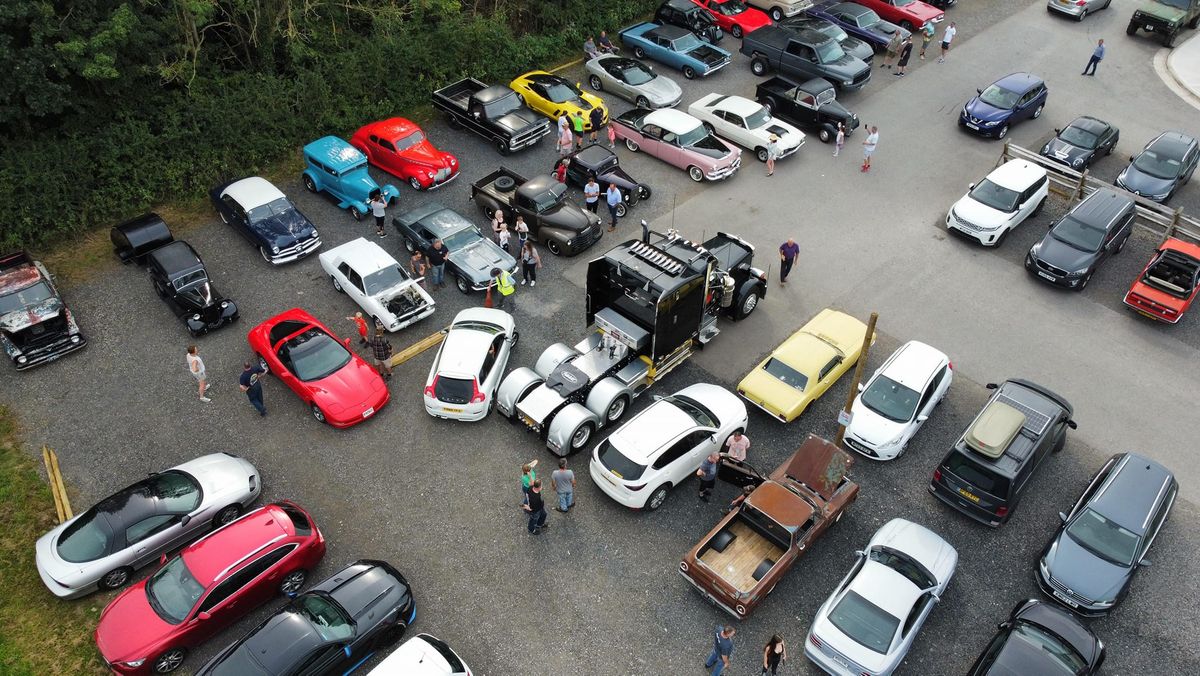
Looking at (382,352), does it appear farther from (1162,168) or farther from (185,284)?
(1162,168)

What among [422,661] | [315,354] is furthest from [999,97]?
[422,661]

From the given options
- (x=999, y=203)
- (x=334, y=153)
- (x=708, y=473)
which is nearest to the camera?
(x=708, y=473)

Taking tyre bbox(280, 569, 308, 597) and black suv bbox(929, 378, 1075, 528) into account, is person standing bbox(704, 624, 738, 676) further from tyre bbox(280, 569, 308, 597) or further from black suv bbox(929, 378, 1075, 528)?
tyre bbox(280, 569, 308, 597)

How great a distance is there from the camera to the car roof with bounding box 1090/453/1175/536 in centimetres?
1363

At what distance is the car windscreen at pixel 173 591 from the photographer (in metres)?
12.5

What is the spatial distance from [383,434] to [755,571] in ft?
27.4

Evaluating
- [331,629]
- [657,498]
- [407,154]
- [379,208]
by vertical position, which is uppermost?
[407,154]

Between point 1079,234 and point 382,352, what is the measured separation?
18.3 metres

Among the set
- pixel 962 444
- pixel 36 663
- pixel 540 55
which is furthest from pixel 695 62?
pixel 36 663

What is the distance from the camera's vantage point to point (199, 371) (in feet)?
54.2

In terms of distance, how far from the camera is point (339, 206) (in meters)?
22.8

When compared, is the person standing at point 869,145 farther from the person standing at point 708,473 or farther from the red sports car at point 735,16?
the person standing at point 708,473

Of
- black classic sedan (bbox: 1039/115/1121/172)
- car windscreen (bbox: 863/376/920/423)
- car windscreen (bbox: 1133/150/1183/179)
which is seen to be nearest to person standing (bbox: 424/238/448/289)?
car windscreen (bbox: 863/376/920/423)

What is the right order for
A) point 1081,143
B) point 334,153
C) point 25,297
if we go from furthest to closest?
point 1081,143 → point 334,153 → point 25,297
